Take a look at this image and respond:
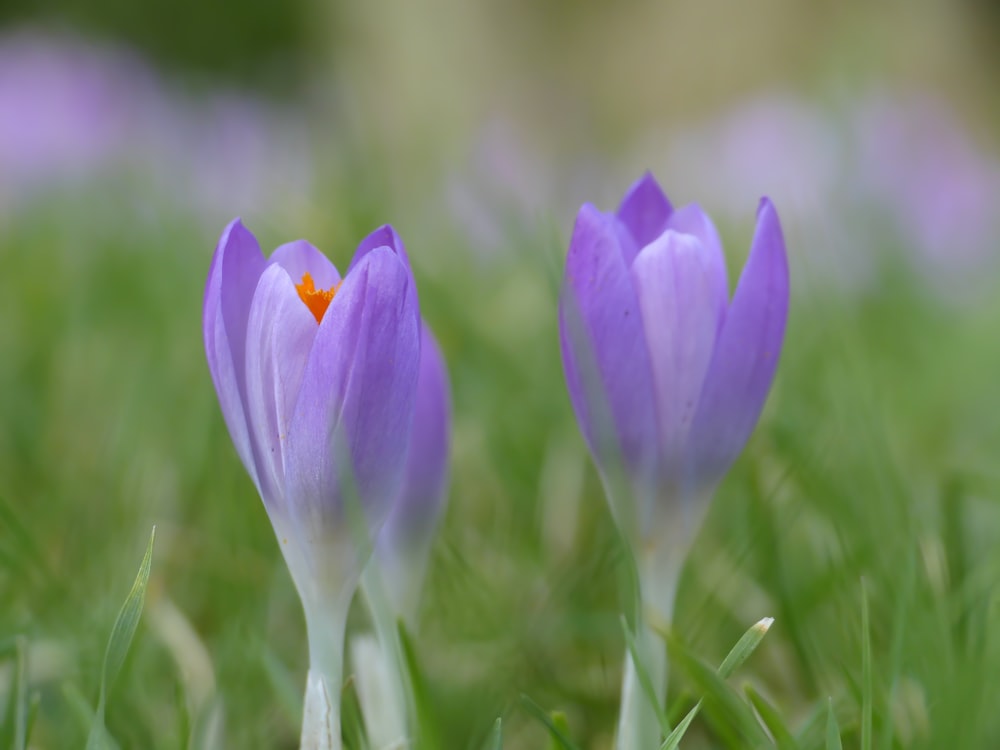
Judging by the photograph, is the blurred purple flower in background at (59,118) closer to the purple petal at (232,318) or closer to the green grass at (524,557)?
the green grass at (524,557)

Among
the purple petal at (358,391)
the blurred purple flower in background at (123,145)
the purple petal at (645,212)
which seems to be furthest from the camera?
the blurred purple flower in background at (123,145)

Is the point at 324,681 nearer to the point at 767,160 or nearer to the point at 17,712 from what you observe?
the point at 17,712

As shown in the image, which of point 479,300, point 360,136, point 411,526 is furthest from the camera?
point 360,136

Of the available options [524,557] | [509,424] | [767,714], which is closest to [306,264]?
[767,714]

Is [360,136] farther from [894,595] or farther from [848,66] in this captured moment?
[894,595]

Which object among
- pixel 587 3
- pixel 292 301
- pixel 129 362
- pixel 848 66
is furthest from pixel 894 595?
pixel 587 3

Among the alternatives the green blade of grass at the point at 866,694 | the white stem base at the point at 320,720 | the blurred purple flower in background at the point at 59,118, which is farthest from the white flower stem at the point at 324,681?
the blurred purple flower in background at the point at 59,118

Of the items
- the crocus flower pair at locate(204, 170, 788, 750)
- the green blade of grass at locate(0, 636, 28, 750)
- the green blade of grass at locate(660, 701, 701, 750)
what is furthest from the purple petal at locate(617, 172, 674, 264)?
the green blade of grass at locate(0, 636, 28, 750)
